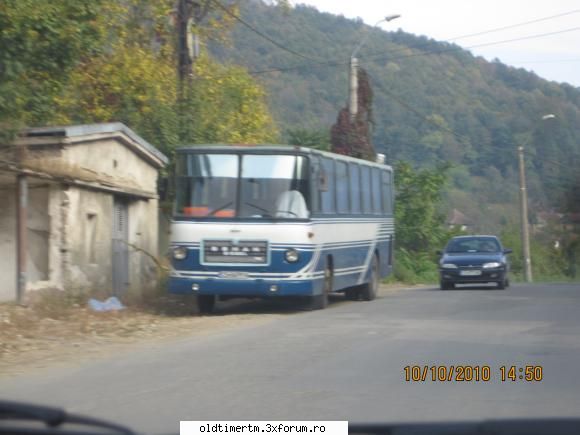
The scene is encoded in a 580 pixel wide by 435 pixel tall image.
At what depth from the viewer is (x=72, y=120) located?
30.0 metres

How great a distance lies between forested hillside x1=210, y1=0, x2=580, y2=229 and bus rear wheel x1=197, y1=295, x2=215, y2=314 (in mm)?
45121

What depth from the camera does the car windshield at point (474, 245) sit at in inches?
1134

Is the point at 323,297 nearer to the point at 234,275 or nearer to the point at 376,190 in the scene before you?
the point at 234,275

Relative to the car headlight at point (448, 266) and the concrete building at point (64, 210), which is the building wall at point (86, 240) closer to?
the concrete building at point (64, 210)

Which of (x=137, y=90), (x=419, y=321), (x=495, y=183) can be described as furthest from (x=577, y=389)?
(x=495, y=183)

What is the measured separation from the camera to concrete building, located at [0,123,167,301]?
17.5 meters

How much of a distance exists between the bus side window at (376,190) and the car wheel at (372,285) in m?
1.24

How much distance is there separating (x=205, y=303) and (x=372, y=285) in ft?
17.5

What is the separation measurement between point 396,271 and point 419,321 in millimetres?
21478

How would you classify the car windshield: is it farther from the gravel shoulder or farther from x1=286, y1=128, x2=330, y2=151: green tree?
the gravel shoulder

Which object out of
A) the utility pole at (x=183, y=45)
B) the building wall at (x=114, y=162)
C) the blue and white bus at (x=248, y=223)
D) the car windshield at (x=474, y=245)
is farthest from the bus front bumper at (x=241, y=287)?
the car windshield at (x=474, y=245)

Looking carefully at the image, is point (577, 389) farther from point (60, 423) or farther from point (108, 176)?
point (108, 176)

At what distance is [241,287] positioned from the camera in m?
17.6

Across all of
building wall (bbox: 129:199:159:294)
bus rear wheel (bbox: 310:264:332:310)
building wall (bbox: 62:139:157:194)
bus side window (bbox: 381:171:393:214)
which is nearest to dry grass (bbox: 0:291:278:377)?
bus rear wheel (bbox: 310:264:332:310)
